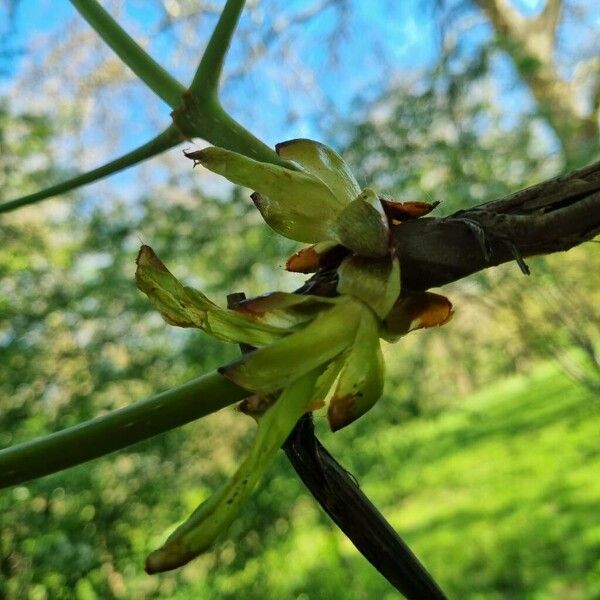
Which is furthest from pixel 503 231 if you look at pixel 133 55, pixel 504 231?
pixel 133 55

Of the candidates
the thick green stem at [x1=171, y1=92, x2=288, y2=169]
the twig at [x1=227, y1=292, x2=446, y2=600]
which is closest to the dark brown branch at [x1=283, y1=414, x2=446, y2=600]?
the twig at [x1=227, y1=292, x2=446, y2=600]

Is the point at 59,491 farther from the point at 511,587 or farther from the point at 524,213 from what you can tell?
the point at 511,587

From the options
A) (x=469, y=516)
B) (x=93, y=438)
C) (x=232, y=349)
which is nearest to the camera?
(x=93, y=438)

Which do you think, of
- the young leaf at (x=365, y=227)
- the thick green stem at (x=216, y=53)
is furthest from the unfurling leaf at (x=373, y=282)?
the thick green stem at (x=216, y=53)

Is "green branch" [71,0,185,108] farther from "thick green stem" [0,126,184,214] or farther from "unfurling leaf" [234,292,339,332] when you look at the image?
"unfurling leaf" [234,292,339,332]

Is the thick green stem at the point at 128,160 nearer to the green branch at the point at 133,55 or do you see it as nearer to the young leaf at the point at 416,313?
the green branch at the point at 133,55

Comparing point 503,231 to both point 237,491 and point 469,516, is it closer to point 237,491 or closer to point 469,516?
point 237,491
